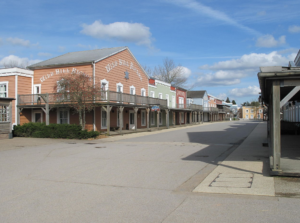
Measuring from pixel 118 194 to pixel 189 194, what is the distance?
1533 mm

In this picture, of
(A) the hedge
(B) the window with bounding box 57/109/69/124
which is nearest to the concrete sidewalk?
(A) the hedge

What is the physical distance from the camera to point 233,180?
7539mm

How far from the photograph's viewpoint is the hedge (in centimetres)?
2100

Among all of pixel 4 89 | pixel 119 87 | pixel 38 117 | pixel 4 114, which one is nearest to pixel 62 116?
pixel 38 117

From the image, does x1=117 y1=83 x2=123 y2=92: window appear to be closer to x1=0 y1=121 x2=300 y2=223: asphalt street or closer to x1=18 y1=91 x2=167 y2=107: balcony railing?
x1=18 y1=91 x2=167 y2=107: balcony railing

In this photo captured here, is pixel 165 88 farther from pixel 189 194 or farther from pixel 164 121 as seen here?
pixel 189 194

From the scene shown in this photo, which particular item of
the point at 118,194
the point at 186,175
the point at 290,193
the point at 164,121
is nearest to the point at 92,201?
the point at 118,194

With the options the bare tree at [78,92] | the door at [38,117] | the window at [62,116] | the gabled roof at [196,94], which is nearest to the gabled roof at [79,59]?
the bare tree at [78,92]

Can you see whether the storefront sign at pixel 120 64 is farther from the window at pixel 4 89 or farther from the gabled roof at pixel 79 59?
the window at pixel 4 89

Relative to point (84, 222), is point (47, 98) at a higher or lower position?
higher

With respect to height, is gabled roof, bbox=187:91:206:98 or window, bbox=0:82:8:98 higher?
gabled roof, bbox=187:91:206:98

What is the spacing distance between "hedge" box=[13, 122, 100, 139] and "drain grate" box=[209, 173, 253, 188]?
14325mm

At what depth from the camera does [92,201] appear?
5.90 meters

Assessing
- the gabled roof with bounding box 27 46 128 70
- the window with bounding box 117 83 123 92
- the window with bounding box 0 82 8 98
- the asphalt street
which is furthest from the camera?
the window with bounding box 117 83 123 92
